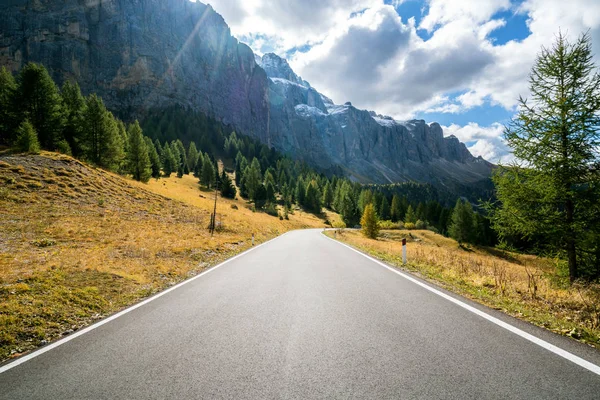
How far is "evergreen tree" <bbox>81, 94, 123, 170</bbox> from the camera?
39000 mm

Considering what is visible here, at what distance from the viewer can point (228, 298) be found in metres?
6.04

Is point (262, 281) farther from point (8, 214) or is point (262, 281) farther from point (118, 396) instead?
point (8, 214)

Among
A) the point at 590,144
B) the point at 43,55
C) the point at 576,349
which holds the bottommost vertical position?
the point at 576,349

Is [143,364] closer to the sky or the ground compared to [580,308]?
Result: closer to the ground

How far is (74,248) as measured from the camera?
12.1 m

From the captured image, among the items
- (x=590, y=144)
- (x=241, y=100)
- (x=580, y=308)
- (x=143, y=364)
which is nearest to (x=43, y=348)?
(x=143, y=364)

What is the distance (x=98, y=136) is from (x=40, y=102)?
7.19 m

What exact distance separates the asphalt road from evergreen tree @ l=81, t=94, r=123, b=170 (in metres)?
44.6

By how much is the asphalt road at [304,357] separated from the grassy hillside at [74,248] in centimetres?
137

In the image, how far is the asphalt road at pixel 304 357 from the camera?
259 cm

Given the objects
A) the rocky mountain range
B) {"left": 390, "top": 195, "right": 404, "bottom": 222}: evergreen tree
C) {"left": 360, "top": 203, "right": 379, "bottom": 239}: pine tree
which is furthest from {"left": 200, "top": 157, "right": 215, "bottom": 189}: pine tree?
the rocky mountain range

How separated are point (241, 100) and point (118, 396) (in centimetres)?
20998

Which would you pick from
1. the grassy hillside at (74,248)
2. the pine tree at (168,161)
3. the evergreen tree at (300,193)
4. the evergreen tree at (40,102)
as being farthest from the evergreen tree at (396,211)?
the evergreen tree at (40,102)

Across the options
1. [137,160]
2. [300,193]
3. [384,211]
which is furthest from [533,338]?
[300,193]
